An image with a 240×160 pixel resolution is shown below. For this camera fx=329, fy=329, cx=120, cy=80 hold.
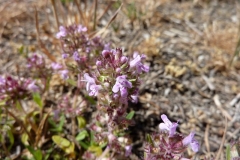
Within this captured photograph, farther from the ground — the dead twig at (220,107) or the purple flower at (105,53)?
the purple flower at (105,53)

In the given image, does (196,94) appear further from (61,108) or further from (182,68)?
(61,108)

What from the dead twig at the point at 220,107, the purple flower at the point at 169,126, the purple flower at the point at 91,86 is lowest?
the dead twig at the point at 220,107

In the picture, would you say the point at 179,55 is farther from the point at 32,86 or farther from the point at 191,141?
the point at 191,141

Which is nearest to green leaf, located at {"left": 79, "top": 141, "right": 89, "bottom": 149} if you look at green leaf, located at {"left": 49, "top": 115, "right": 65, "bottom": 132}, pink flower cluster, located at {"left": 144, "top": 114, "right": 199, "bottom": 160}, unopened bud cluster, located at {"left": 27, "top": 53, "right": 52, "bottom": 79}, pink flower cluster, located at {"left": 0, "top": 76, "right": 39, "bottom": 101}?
green leaf, located at {"left": 49, "top": 115, "right": 65, "bottom": 132}

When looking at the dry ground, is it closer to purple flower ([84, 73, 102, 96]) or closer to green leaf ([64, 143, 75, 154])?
green leaf ([64, 143, 75, 154])

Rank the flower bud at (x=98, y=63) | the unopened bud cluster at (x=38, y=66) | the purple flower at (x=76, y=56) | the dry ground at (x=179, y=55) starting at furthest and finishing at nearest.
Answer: the dry ground at (x=179, y=55) → the unopened bud cluster at (x=38, y=66) → the purple flower at (x=76, y=56) → the flower bud at (x=98, y=63)

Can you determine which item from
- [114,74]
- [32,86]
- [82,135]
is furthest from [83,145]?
[114,74]

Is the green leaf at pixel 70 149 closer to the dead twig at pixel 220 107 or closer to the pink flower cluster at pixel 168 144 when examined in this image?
the pink flower cluster at pixel 168 144

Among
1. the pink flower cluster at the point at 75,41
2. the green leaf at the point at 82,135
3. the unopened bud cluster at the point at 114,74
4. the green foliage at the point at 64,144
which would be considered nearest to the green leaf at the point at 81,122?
the green leaf at the point at 82,135
